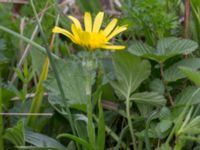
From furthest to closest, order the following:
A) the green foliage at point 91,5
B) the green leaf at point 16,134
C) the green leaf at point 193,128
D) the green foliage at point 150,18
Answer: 1. the green foliage at point 91,5
2. the green foliage at point 150,18
3. the green leaf at point 16,134
4. the green leaf at point 193,128

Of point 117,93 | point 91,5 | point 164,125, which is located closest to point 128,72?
point 117,93

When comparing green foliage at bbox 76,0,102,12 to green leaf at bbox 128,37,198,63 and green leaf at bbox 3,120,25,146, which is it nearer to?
green leaf at bbox 128,37,198,63

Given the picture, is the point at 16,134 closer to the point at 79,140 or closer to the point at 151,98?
the point at 79,140

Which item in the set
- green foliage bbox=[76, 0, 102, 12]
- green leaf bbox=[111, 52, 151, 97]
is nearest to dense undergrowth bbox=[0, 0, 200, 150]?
green leaf bbox=[111, 52, 151, 97]

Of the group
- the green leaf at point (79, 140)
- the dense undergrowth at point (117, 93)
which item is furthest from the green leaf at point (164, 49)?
the green leaf at point (79, 140)

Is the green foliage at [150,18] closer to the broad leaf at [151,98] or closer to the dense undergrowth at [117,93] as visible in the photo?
the dense undergrowth at [117,93]

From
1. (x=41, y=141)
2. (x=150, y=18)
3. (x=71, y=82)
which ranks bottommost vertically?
(x=41, y=141)
